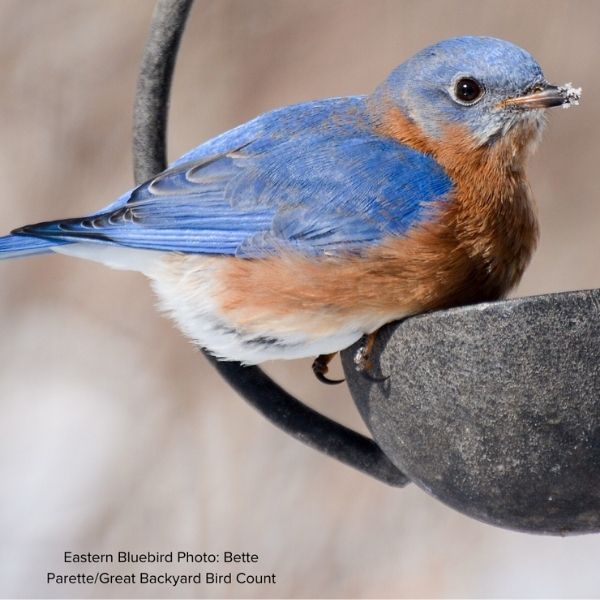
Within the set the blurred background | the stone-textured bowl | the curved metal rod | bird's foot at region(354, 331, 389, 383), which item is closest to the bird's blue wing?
the curved metal rod

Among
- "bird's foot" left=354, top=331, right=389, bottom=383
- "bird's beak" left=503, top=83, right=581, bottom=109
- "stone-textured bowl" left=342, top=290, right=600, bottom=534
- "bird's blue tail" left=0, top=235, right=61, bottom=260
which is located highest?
"bird's blue tail" left=0, top=235, right=61, bottom=260

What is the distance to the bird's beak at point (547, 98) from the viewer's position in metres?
3.42

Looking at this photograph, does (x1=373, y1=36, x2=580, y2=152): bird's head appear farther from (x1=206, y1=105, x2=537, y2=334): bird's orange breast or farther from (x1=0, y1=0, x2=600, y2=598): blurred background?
(x1=0, y1=0, x2=600, y2=598): blurred background

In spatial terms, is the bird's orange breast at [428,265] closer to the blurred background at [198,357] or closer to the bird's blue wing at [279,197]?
the bird's blue wing at [279,197]

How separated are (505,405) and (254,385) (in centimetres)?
103

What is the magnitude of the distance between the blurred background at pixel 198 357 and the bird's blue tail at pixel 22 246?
7.55 feet

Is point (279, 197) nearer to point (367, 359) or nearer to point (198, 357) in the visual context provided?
point (367, 359)

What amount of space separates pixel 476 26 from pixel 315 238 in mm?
2833

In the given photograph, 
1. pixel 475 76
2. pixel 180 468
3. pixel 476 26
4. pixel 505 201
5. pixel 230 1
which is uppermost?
pixel 230 1

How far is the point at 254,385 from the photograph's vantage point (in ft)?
12.5

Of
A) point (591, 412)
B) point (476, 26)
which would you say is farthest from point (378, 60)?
point (591, 412)

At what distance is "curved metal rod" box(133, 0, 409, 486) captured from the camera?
3.61 metres

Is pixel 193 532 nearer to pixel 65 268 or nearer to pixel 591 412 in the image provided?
pixel 65 268

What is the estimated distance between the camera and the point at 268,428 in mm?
6066
